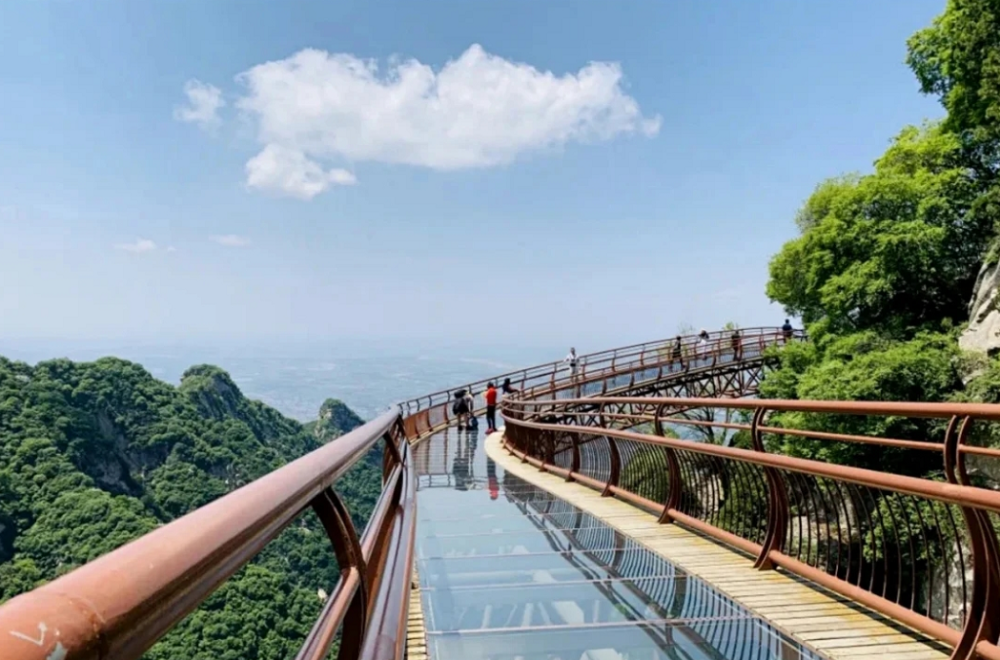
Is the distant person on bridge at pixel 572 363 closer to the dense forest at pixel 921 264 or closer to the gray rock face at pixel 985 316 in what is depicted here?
the dense forest at pixel 921 264

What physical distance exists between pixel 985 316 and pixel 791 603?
1816 centimetres

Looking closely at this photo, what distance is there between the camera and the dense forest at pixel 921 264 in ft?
58.2

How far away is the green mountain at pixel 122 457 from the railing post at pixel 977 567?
12.1 metres

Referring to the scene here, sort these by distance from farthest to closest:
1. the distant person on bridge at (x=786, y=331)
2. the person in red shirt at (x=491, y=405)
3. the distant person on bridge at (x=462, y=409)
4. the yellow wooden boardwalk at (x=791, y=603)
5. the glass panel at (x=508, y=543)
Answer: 1. the distant person on bridge at (x=786, y=331)
2. the distant person on bridge at (x=462, y=409)
3. the person in red shirt at (x=491, y=405)
4. the glass panel at (x=508, y=543)
5. the yellow wooden boardwalk at (x=791, y=603)

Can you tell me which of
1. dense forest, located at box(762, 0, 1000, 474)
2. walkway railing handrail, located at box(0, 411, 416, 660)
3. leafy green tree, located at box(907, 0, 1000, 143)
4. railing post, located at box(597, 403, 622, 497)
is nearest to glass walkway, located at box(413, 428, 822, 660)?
railing post, located at box(597, 403, 622, 497)

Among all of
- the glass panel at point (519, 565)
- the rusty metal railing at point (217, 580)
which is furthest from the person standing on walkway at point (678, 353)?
the rusty metal railing at point (217, 580)

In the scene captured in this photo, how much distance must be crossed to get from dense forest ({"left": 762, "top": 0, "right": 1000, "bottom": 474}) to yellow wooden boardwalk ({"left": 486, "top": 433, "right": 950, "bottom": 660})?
12842 mm

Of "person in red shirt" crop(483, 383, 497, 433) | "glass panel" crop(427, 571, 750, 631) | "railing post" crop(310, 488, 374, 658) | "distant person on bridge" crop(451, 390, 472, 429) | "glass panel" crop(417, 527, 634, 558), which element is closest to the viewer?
"railing post" crop(310, 488, 374, 658)

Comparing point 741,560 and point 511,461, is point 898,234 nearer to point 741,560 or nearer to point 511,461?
point 511,461

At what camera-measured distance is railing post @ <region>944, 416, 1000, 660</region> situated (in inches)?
129

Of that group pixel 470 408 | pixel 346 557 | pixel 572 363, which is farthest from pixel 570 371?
pixel 346 557

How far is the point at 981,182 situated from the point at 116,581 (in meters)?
25.4

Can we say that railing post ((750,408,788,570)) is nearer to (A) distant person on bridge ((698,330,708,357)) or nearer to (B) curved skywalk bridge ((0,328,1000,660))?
(B) curved skywalk bridge ((0,328,1000,660))

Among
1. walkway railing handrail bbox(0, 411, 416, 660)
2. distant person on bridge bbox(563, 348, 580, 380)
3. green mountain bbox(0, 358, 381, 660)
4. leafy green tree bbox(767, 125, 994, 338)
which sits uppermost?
leafy green tree bbox(767, 125, 994, 338)
